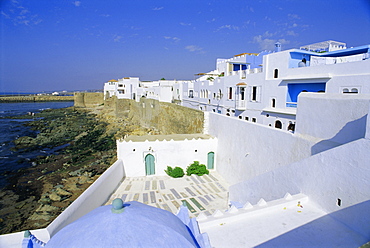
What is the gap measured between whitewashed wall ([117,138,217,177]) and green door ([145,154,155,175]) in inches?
7.2

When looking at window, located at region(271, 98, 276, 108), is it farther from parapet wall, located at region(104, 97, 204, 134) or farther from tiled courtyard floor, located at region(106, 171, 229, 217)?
tiled courtyard floor, located at region(106, 171, 229, 217)

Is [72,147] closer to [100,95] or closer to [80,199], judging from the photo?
[80,199]

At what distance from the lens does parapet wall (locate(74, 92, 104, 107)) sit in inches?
2521

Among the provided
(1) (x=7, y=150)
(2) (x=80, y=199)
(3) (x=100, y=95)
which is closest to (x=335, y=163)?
(2) (x=80, y=199)

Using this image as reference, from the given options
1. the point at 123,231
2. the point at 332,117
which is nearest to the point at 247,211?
the point at 123,231

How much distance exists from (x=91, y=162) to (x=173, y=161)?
30.3 feet

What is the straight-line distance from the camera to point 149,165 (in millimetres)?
12492

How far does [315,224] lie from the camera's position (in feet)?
13.5

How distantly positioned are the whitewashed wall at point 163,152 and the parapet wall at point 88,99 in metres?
57.8

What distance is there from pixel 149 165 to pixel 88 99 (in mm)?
60340

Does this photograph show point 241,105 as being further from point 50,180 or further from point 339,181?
point 50,180

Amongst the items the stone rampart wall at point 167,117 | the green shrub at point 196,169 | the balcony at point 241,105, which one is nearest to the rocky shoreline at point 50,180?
the stone rampart wall at point 167,117

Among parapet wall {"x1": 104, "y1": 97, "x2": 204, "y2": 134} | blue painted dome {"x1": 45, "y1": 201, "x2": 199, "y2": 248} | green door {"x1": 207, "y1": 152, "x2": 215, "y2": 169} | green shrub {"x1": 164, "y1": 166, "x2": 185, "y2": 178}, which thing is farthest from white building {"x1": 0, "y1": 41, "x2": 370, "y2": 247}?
parapet wall {"x1": 104, "y1": 97, "x2": 204, "y2": 134}

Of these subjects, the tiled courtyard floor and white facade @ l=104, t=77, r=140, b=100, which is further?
white facade @ l=104, t=77, r=140, b=100
